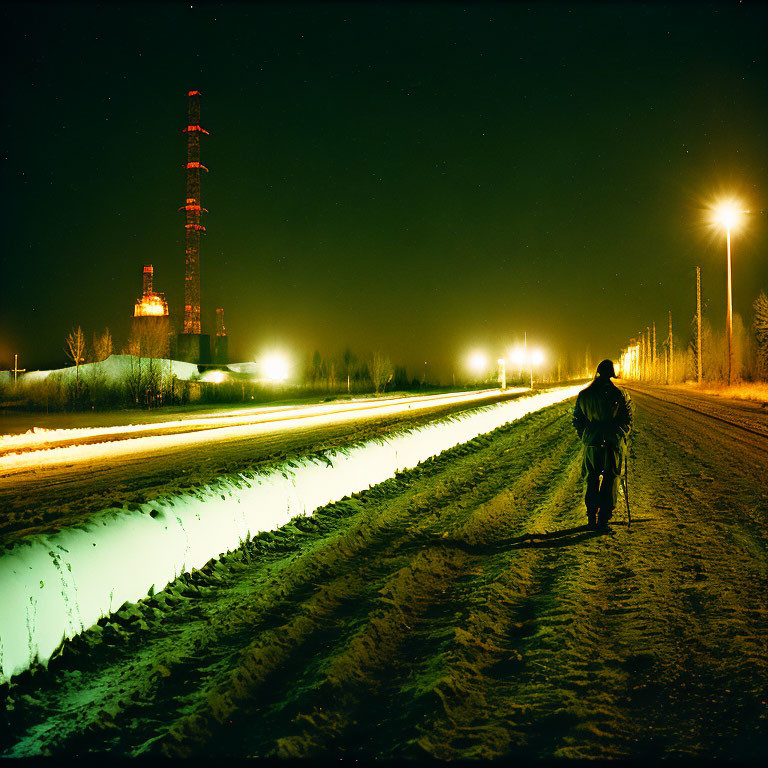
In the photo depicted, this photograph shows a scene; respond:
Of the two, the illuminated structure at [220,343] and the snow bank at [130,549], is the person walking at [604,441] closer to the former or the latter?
the snow bank at [130,549]

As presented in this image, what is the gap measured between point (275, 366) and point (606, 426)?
8567 centimetres

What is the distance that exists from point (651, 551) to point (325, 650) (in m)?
4.25

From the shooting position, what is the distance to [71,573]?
509cm

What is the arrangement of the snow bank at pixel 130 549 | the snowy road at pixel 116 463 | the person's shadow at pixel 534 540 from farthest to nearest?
1. the snowy road at pixel 116 463
2. the person's shadow at pixel 534 540
3. the snow bank at pixel 130 549

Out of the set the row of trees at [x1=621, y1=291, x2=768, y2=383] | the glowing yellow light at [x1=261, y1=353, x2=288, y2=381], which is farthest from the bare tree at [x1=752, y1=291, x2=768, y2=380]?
the glowing yellow light at [x1=261, y1=353, x2=288, y2=381]

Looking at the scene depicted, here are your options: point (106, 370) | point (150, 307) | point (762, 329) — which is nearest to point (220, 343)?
point (150, 307)

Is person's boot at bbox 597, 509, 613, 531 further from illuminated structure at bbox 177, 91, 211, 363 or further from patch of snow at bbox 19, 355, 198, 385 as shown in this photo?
illuminated structure at bbox 177, 91, 211, 363

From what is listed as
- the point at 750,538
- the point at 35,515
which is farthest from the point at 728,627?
the point at 35,515

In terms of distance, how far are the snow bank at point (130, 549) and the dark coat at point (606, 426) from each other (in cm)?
432

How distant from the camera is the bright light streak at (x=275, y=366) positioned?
90.9 meters

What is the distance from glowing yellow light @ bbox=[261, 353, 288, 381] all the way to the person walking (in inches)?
3254

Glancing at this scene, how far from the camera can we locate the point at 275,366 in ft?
300

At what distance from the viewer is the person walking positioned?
799 cm

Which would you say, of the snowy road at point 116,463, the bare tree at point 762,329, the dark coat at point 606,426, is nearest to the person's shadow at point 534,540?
the dark coat at point 606,426
